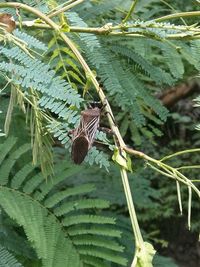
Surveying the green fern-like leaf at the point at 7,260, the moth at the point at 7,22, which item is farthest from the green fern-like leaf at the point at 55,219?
the moth at the point at 7,22

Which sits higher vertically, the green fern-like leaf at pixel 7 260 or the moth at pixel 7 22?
the moth at pixel 7 22

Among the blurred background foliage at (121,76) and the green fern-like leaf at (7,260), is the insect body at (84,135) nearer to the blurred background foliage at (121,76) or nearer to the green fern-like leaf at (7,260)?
the blurred background foliage at (121,76)

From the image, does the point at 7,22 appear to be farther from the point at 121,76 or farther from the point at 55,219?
the point at 55,219

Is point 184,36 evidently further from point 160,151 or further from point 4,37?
point 160,151

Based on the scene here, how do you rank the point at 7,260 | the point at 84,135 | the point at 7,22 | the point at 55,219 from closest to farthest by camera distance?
the point at 84,135 < the point at 7,22 < the point at 7,260 < the point at 55,219

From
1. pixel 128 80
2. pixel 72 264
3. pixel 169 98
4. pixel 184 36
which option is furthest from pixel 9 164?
pixel 169 98

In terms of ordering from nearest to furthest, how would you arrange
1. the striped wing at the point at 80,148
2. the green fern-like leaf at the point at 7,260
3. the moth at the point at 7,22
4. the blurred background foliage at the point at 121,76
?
1. the striped wing at the point at 80,148
2. the moth at the point at 7,22
3. the blurred background foliage at the point at 121,76
4. the green fern-like leaf at the point at 7,260

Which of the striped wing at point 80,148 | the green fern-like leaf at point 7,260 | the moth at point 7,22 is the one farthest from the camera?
the green fern-like leaf at point 7,260

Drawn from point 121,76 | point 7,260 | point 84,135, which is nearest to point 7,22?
point 84,135

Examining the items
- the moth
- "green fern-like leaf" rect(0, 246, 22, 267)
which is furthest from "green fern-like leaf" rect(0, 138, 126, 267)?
the moth
